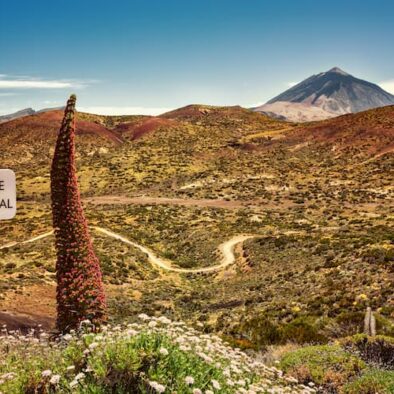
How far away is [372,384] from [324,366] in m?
1.46

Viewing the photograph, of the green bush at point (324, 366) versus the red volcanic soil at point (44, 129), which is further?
the red volcanic soil at point (44, 129)

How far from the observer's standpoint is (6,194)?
501 centimetres

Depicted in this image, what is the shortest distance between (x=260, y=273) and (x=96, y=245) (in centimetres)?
1508

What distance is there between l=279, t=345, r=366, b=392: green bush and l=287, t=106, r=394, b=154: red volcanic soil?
259 ft

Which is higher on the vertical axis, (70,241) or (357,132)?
(357,132)

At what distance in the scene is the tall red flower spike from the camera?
8141 mm

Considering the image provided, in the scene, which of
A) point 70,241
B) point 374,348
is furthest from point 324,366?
point 70,241

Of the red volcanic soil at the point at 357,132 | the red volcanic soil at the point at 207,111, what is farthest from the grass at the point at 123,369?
the red volcanic soil at the point at 207,111

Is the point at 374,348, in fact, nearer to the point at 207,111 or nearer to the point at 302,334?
the point at 302,334

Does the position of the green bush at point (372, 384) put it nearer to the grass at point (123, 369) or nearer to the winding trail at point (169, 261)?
the grass at point (123, 369)

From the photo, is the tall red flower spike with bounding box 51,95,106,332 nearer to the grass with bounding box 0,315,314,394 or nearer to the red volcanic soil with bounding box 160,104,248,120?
the grass with bounding box 0,315,314,394

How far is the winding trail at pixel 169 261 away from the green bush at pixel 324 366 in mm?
26420

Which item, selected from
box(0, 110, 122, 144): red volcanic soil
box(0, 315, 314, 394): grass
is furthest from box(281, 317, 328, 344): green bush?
box(0, 110, 122, 144): red volcanic soil

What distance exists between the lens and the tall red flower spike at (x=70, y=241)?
8141 millimetres
